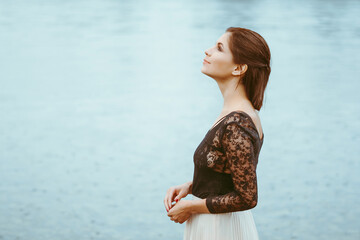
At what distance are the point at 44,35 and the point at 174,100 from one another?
4.95 meters

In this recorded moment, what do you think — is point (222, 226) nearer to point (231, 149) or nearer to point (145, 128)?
point (231, 149)

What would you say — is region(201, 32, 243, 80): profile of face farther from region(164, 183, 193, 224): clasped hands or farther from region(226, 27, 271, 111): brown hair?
region(164, 183, 193, 224): clasped hands

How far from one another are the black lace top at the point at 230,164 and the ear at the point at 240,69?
115 millimetres

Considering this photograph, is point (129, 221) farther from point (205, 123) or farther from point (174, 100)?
point (174, 100)

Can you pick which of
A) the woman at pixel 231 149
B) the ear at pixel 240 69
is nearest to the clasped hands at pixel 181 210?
the woman at pixel 231 149

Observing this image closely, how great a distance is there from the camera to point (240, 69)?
1.69 m

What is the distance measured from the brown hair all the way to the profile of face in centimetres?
2

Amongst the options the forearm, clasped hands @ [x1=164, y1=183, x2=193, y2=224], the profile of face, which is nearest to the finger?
clasped hands @ [x1=164, y1=183, x2=193, y2=224]

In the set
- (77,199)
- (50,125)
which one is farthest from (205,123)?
(77,199)

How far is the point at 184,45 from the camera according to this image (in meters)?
10.6

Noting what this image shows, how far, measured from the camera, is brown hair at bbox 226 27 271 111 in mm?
1651

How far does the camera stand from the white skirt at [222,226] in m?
1.75

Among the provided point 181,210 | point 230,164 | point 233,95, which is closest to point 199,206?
point 181,210

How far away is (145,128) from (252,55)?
458 centimetres
